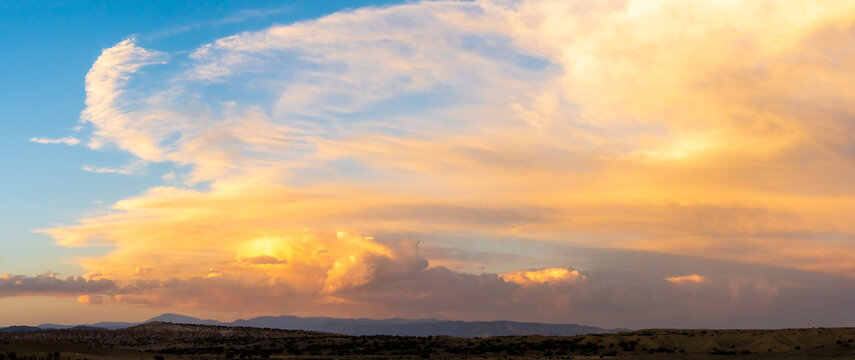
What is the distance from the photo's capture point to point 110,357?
3369 inches

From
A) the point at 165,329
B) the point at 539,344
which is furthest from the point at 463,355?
the point at 165,329

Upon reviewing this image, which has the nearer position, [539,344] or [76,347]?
[76,347]

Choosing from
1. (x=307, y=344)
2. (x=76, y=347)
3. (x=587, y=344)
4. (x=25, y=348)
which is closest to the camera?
(x=25, y=348)

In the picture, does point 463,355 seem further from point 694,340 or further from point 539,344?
point 694,340

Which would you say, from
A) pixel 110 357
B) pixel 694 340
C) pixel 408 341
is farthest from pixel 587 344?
pixel 110 357

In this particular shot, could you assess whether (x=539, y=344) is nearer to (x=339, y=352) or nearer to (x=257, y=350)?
(x=339, y=352)

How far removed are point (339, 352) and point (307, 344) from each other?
64.5 ft

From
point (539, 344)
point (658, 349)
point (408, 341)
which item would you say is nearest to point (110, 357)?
point (408, 341)

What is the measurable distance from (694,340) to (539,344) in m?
25.3

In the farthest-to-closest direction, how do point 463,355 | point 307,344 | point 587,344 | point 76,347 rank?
point 307,344 < point 587,344 < point 463,355 < point 76,347

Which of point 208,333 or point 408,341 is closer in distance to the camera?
point 408,341

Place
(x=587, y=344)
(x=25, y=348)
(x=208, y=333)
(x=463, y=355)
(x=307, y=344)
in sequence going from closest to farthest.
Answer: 1. (x=25, y=348)
2. (x=463, y=355)
3. (x=587, y=344)
4. (x=307, y=344)
5. (x=208, y=333)

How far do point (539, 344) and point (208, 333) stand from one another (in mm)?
88256

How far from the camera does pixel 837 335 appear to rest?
109m
